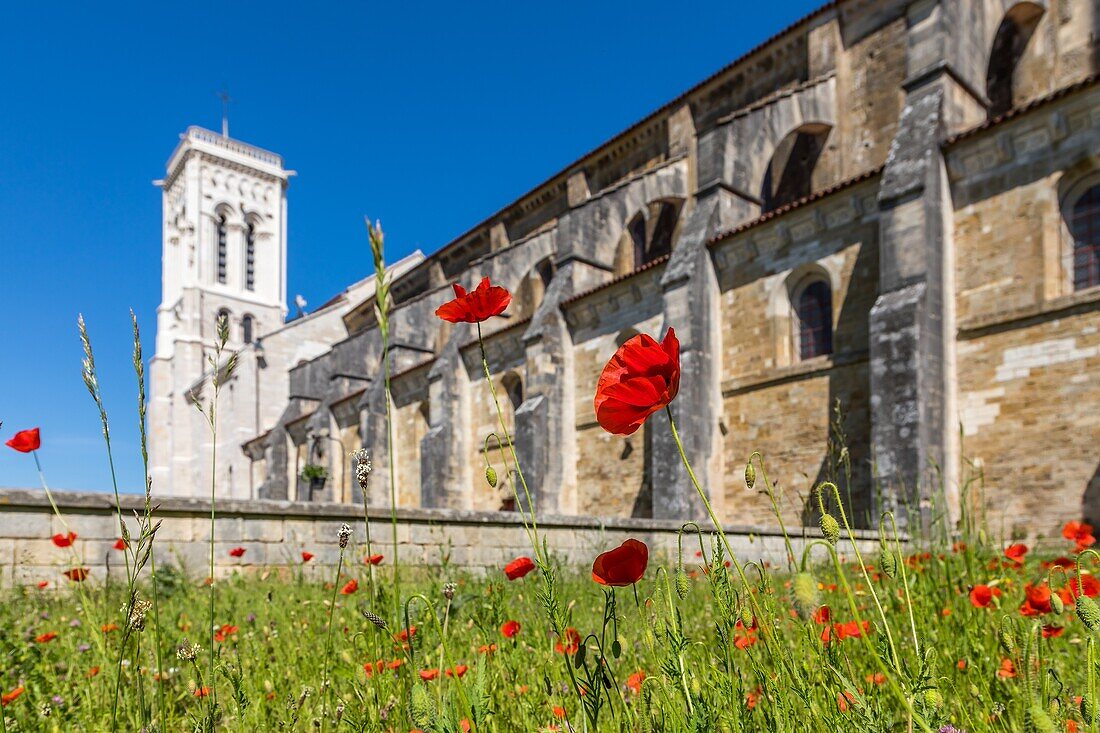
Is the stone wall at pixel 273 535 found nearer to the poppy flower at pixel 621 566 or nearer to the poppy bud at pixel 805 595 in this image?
the poppy flower at pixel 621 566

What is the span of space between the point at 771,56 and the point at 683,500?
39.2 feet

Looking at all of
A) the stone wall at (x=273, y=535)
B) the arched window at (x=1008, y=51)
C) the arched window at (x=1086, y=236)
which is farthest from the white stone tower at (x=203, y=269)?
the arched window at (x=1086, y=236)

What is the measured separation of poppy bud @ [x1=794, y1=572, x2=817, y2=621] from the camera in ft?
3.26

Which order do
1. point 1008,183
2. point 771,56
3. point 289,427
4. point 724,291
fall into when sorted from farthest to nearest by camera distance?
point 289,427 < point 771,56 < point 724,291 < point 1008,183

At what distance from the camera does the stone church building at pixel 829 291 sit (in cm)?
1037

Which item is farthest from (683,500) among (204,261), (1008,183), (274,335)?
(204,261)

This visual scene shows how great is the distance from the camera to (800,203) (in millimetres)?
13312

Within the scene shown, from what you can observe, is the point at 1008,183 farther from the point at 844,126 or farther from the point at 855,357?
the point at 844,126

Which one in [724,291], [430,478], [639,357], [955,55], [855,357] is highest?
[955,55]

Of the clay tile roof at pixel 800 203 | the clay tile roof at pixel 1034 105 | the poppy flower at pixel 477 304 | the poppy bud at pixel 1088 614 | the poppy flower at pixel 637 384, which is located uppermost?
the clay tile roof at pixel 1034 105

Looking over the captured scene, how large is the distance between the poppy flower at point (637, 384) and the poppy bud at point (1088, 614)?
627mm

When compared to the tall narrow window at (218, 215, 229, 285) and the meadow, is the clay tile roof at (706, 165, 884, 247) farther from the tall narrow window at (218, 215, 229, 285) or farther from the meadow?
the tall narrow window at (218, 215, 229, 285)

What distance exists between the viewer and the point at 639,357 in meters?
1.03

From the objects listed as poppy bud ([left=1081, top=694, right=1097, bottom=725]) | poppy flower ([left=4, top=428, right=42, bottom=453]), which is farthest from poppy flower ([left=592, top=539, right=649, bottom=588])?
poppy flower ([left=4, top=428, right=42, bottom=453])
